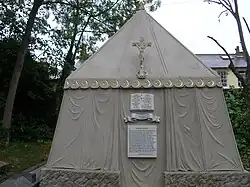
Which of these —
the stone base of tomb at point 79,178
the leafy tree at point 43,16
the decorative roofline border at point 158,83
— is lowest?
the stone base of tomb at point 79,178

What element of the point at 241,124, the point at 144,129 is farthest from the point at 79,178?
the point at 241,124

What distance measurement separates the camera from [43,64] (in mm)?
19016

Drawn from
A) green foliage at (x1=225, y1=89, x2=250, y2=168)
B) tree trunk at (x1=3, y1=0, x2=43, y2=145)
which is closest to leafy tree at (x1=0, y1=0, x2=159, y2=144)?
tree trunk at (x1=3, y1=0, x2=43, y2=145)

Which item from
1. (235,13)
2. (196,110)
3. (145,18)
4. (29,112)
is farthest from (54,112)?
(196,110)

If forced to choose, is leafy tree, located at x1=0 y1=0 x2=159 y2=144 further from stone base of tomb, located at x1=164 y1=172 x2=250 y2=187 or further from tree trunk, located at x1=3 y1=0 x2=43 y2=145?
stone base of tomb, located at x1=164 y1=172 x2=250 y2=187

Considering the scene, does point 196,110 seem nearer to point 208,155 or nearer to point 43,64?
point 208,155

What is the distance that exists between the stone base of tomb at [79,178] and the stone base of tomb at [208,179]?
3.46ft

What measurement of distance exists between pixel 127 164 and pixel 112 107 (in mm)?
1169

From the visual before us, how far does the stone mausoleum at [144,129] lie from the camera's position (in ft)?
22.9

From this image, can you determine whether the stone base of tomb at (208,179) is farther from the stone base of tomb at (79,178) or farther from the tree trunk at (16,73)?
the tree trunk at (16,73)

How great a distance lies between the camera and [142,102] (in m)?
7.32

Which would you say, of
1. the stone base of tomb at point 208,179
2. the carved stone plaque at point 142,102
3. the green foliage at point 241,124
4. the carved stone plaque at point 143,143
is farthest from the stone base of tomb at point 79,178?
the green foliage at point 241,124

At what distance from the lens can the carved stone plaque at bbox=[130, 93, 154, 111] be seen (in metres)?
7.28

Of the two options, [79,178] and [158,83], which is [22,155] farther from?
[158,83]
